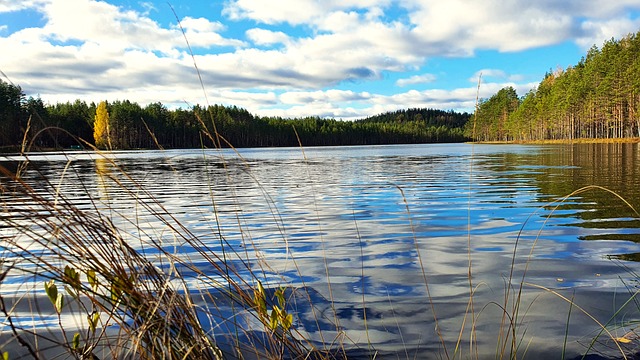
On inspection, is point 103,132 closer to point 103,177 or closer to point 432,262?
point 432,262

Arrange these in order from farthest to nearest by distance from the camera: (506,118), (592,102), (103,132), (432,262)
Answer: (506,118)
(592,102)
(432,262)
(103,132)

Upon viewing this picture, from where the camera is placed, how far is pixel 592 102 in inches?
3034

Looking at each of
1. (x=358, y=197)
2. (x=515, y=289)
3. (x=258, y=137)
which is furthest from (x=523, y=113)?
(x=515, y=289)

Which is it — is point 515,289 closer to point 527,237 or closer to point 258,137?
point 527,237

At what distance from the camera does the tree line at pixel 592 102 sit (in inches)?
2692

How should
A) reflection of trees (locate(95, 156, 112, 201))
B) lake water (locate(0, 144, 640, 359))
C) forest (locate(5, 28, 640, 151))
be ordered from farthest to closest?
forest (locate(5, 28, 640, 151))
lake water (locate(0, 144, 640, 359))
reflection of trees (locate(95, 156, 112, 201))

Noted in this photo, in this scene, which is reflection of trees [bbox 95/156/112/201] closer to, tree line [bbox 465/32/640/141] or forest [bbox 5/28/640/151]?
forest [bbox 5/28/640/151]

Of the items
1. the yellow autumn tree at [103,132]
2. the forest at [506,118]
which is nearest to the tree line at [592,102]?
the forest at [506,118]

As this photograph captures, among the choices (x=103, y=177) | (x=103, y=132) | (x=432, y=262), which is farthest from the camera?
(x=103, y=177)

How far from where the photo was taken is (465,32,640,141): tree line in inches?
2692

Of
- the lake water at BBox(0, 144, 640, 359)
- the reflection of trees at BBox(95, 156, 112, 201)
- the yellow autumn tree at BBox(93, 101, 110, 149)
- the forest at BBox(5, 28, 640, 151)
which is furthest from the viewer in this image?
the forest at BBox(5, 28, 640, 151)

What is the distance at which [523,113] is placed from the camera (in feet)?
372

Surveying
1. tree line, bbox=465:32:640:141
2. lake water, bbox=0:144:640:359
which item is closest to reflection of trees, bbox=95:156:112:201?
lake water, bbox=0:144:640:359

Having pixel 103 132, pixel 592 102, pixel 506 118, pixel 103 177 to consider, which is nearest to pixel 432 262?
pixel 103 132
